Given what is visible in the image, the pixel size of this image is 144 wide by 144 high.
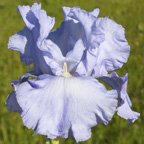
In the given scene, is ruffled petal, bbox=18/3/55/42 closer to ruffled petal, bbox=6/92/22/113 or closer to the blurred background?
ruffled petal, bbox=6/92/22/113

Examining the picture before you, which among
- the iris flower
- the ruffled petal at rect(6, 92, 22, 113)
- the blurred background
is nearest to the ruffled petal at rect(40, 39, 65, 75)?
the iris flower

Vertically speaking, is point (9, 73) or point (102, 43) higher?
point (102, 43)

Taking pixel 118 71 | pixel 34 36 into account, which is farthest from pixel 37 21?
pixel 118 71

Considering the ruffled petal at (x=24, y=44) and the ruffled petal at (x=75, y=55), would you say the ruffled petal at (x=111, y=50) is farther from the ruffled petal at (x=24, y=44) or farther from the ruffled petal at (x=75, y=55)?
the ruffled petal at (x=24, y=44)

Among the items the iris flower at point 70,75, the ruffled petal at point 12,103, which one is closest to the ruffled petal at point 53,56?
the iris flower at point 70,75

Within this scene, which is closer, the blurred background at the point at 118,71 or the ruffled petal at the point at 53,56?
the ruffled petal at the point at 53,56

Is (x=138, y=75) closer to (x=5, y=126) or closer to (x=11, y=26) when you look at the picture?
(x=5, y=126)

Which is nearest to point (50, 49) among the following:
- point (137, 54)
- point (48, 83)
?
point (48, 83)
